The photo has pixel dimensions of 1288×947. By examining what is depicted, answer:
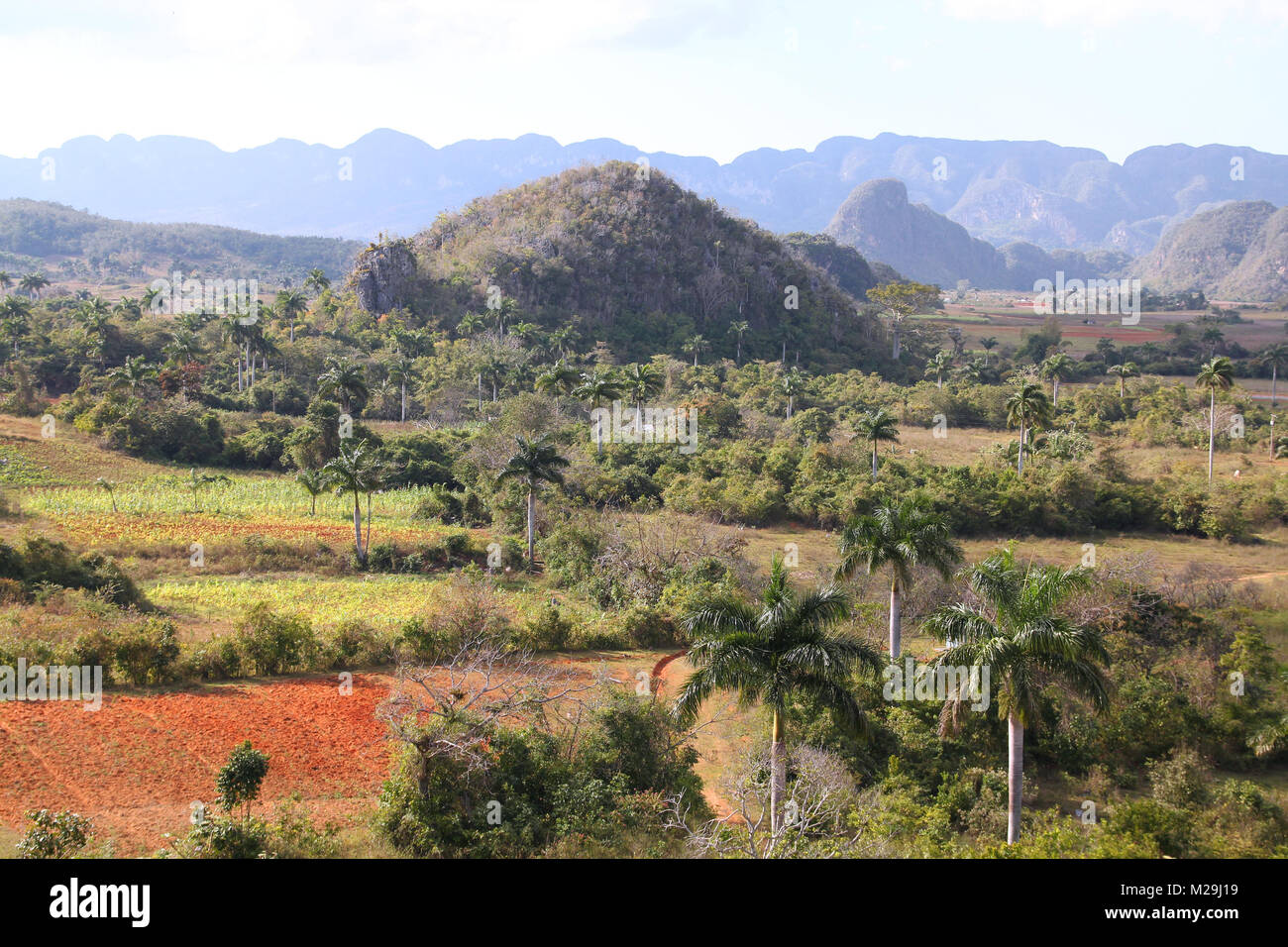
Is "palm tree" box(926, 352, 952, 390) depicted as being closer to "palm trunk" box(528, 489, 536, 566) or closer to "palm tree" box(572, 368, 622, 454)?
"palm tree" box(572, 368, 622, 454)

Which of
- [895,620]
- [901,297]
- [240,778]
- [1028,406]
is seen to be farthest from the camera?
[901,297]

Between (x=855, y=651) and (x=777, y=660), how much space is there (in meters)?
1.34

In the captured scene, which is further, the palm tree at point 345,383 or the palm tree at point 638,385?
the palm tree at point 638,385

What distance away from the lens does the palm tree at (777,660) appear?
47.8ft

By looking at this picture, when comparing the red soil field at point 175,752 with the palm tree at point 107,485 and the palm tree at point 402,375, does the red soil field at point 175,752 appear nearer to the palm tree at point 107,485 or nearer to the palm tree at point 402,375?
the palm tree at point 107,485

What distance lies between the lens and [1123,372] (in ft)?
236

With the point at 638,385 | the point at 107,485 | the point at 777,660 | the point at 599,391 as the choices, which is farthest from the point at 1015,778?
the point at 107,485

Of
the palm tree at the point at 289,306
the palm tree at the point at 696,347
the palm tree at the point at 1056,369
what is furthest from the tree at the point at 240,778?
the palm tree at the point at 696,347

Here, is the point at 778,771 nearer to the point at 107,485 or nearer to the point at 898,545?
the point at 898,545

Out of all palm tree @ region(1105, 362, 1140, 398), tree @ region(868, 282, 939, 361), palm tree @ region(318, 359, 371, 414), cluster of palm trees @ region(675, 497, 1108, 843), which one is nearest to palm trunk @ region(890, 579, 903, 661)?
cluster of palm trees @ region(675, 497, 1108, 843)

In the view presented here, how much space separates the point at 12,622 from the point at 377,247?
7112cm

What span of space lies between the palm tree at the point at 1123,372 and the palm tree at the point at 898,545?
1976 inches

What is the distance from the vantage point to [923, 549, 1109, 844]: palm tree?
1417 cm
